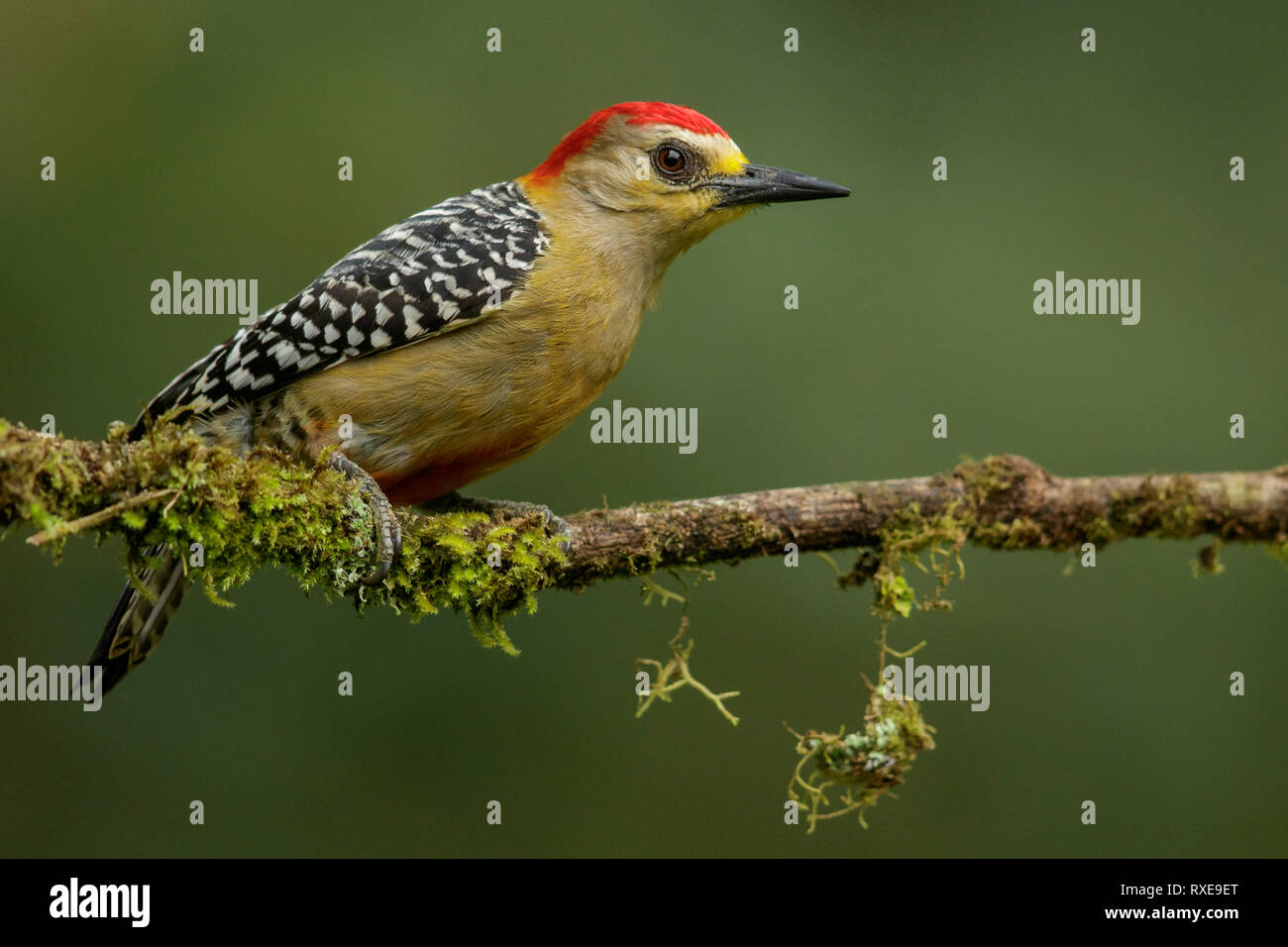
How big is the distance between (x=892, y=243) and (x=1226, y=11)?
3.00 metres

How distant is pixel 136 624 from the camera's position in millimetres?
4500

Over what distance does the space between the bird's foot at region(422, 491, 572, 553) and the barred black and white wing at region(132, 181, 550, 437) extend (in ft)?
2.51

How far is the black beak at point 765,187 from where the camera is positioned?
15.8 ft

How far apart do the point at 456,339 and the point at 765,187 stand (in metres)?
1.43

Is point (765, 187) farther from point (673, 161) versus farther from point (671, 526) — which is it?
point (671, 526)

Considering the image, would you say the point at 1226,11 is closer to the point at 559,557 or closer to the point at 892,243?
the point at 892,243

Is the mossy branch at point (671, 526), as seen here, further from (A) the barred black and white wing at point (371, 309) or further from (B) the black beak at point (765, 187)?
(B) the black beak at point (765, 187)

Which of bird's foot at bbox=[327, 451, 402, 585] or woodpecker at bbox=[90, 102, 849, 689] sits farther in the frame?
woodpecker at bbox=[90, 102, 849, 689]

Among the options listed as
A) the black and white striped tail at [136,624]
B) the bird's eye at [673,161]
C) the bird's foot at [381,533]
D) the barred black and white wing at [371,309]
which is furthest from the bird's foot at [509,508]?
the bird's eye at [673,161]

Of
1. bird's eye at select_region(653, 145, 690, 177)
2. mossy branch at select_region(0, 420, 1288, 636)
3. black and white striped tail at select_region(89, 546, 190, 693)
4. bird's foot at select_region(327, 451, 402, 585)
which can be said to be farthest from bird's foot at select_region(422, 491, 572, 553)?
bird's eye at select_region(653, 145, 690, 177)

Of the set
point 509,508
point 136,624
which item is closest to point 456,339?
point 509,508

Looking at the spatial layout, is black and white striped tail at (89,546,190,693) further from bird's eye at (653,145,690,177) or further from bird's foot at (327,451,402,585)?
bird's eye at (653,145,690,177)

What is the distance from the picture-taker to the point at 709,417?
664 cm

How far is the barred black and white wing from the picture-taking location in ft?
14.1
